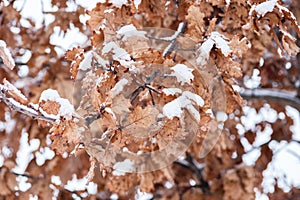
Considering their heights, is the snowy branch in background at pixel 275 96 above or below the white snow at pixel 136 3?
below

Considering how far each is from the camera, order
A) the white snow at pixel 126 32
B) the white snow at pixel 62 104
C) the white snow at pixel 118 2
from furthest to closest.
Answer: the white snow at pixel 118 2 < the white snow at pixel 126 32 < the white snow at pixel 62 104

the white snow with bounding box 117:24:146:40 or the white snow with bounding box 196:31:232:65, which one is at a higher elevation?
the white snow with bounding box 117:24:146:40

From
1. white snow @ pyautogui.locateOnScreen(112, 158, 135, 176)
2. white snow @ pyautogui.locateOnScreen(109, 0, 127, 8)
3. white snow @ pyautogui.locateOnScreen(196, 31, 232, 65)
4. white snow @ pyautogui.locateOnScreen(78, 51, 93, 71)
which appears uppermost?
white snow @ pyautogui.locateOnScreen(109, 0, 127, 8)

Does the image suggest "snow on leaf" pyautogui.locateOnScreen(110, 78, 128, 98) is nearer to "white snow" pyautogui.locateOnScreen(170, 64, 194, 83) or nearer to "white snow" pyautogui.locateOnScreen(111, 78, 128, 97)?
"white snow" pyautogui.locateOnScreen(111, 78, 128, 97)

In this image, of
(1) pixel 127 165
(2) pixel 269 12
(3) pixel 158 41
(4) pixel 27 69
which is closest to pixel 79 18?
(4) pixel 27 69

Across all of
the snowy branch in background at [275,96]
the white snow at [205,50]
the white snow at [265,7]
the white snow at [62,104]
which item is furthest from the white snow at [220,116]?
the snowy branch in background at [275,96]

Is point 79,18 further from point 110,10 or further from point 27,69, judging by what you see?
point 110,10

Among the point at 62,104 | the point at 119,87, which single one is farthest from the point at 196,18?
the point at 62,104

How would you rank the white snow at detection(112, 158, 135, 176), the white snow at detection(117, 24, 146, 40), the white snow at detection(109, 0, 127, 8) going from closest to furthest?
the white snow at detection(117, 24, 146, 40) → the white snow at detection(109, 0, 127, 8) → the white snow at detection(112, 158, 135, 176)

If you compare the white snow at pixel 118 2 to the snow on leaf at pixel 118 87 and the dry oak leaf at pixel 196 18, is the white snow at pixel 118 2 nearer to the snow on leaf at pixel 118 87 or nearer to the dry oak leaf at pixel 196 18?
the dry oak leaf at pixel 196 18

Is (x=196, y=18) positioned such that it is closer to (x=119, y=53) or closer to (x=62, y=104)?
(x=119, y=53)

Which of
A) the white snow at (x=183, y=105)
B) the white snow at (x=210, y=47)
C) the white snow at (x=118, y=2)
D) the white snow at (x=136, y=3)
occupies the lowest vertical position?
the white snow at (x=183, y=105)

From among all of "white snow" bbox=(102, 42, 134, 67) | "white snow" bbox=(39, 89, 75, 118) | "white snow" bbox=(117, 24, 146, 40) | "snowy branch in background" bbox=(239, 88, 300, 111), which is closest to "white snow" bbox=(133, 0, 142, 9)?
"white snow" bbox=(117, 24, 146, 40)
